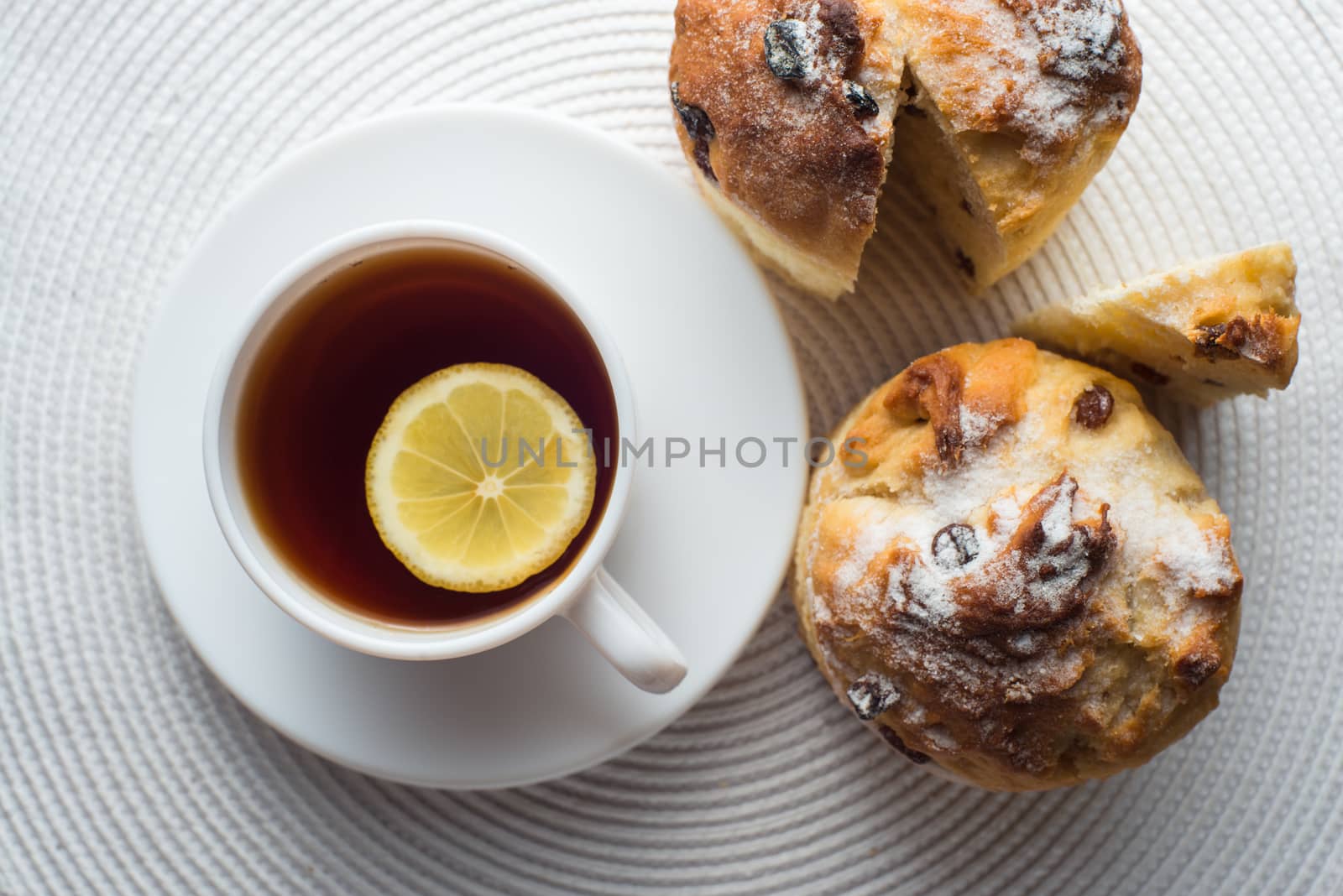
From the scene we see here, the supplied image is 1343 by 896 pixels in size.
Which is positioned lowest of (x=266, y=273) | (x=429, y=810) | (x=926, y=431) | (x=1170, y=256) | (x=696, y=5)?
(x=429, y=810)

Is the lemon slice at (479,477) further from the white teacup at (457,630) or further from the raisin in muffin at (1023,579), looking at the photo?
the raisin in muffin at (1023,579)

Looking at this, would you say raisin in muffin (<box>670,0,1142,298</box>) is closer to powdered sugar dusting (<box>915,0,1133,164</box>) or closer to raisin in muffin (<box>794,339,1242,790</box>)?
powdered sugar dusting (<box>915,0,1133,164</box>)

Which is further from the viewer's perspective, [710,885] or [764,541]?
[710,885]

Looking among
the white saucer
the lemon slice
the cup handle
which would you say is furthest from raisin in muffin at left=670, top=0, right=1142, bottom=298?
the cup handle

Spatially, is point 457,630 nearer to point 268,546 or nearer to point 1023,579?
point 268,546

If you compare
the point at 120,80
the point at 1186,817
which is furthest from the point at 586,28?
the point at 1186,817

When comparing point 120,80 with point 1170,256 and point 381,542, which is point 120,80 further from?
point 1170,256

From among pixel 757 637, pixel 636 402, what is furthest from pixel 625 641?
pixel 757 637

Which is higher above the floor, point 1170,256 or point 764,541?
point 1170,256
